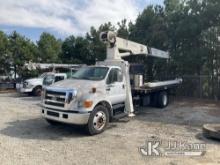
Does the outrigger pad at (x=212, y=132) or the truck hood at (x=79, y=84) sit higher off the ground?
the truck hood at (x=79, y=84)

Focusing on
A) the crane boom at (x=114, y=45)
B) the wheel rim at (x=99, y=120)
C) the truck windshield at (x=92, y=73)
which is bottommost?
the wheel rim at (x=99, y=120)

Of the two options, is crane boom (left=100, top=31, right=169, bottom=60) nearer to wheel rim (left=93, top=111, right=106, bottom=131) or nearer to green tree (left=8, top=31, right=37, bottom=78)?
wheel rim (left=93, top=111, right=106, bottom=131)

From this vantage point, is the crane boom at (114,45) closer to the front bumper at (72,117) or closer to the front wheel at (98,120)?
the front wheel at (98,120)

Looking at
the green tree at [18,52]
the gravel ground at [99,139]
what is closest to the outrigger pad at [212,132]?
the gravel ground at [99,139]

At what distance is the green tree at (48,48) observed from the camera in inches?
1371

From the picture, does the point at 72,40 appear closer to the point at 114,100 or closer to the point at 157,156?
the point at 114,100

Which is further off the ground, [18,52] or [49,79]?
[18,52]

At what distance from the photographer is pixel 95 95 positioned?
847cm

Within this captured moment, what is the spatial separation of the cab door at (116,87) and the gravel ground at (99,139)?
925 mm

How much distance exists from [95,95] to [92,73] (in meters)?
1.33

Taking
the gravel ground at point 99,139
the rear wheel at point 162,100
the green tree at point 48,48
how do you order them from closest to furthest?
the gravel ground at point 99,139 < the rear wheel at point 162,100 < the green tree at point 48,48

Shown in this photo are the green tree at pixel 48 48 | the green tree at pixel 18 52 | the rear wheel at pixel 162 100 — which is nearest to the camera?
the rear wheel at pixel 162 100

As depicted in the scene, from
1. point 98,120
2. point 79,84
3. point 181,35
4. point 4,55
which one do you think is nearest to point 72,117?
point 98,120

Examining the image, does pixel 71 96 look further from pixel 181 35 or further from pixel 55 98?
pixel 181 35
